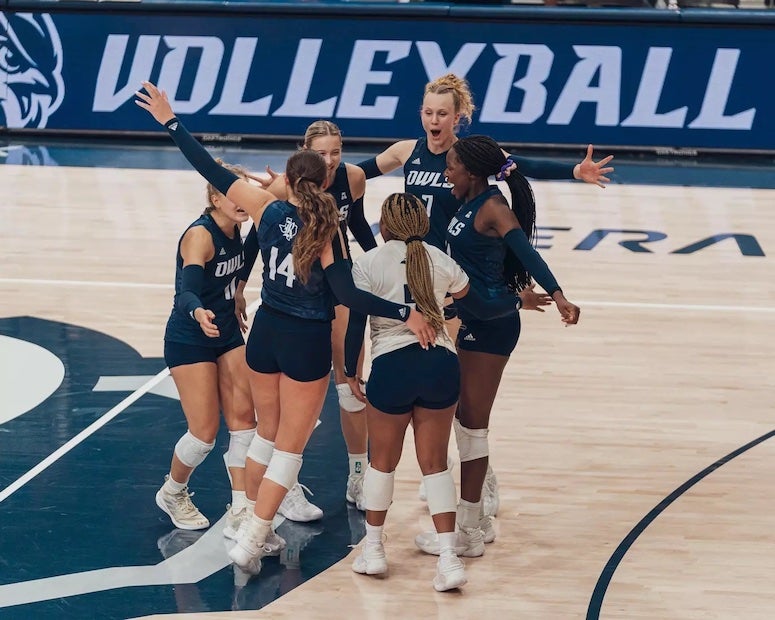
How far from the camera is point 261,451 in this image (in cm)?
614

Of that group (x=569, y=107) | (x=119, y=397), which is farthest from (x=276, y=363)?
(x=569, y=107)

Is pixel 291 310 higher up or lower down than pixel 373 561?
higher up

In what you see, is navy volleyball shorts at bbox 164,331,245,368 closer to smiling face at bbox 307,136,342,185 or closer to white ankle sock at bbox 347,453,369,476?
white ankle sock at bbox 347,453,369,476

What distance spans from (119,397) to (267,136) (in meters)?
8.32

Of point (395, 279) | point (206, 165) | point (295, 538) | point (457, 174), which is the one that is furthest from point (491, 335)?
point (206, 165)

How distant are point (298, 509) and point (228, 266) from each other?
1343 millimetres

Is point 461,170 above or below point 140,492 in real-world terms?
above

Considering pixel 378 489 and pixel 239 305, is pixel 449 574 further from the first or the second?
pixel 239 305

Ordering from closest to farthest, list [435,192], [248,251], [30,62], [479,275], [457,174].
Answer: [457,174], [479,275], [248,251], [435,192], [30,62]

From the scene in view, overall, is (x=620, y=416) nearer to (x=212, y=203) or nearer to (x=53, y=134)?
(x=212, y=203)

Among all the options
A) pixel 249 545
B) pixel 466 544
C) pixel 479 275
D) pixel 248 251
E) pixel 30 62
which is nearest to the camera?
pixel 249 545

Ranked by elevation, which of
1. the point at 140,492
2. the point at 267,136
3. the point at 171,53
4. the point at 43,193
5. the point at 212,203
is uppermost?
the point at 171,53

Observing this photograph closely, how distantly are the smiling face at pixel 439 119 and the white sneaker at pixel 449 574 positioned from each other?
2.26 metres

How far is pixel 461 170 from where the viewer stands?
609 centimetres
